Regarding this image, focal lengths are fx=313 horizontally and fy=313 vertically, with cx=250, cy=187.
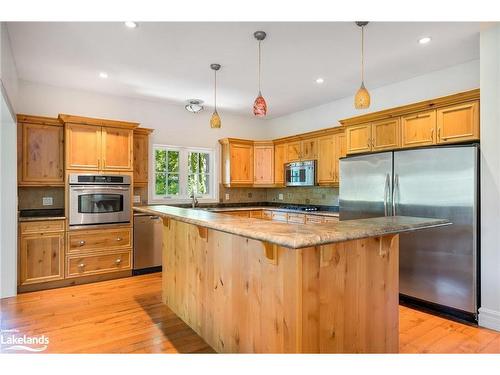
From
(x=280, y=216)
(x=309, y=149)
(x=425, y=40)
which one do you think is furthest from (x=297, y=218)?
(x=425, y=40)

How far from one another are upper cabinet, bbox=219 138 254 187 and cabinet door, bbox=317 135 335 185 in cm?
147

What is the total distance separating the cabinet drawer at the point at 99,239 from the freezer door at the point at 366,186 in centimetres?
306

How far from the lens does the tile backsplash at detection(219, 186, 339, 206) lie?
5.38 m

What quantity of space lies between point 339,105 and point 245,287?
13.1 feet

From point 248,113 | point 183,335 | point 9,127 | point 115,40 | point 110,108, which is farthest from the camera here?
point 248,113

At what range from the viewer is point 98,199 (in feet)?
14.2

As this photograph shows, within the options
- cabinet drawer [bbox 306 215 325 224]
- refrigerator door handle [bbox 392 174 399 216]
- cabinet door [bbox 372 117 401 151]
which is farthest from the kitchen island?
cabinet drawer [bbox 306 215 325 224]

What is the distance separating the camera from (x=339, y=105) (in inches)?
205

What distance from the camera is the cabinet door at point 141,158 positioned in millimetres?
4918

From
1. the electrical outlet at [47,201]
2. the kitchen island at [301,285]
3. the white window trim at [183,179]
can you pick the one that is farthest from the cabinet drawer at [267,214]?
the electrical outlet at [47,201]

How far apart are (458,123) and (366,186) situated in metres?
1.13

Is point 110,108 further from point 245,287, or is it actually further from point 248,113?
point 245,287
